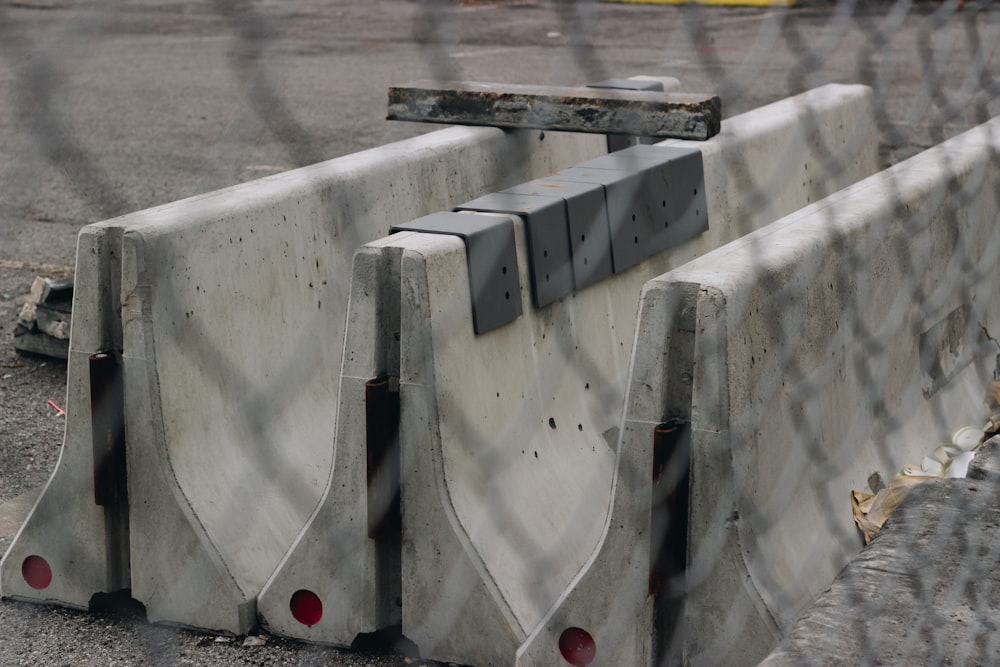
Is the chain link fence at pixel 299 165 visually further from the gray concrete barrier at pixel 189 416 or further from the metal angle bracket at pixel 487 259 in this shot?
the metal angle bracket at pixel 487 259

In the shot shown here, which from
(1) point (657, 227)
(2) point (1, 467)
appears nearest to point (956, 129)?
(1) point (657, 227)

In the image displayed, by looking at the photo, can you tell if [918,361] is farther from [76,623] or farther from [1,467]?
[1,467]

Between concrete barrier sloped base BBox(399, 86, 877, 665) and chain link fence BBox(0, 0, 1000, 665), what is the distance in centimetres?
3

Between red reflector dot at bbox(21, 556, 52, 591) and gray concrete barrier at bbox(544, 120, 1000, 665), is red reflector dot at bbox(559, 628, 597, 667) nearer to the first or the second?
gray concrete barrier at bbox(544, 120, 1000, 665)

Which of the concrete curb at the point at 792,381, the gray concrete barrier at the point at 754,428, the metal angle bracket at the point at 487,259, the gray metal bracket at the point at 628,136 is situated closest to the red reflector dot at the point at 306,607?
the gray concrete barrier at the point at 754,428

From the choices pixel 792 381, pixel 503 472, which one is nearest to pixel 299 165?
pixel 503 472

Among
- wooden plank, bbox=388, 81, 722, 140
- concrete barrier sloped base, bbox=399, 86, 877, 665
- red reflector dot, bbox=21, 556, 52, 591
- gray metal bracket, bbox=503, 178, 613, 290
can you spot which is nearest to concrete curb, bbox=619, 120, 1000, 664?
concrete barrier sloped base, bbox=399, 86, 877, 665

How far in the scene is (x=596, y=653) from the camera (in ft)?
8.79

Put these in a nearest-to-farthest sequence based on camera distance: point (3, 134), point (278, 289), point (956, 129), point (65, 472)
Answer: point (65, 472), point (278, 289), point (3, 134), point (956, 129)

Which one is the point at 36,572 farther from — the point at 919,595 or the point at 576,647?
the point at 919,595

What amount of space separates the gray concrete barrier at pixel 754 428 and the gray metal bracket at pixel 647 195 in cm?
51

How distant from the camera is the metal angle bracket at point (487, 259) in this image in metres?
2.94

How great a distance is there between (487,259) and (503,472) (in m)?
0.44

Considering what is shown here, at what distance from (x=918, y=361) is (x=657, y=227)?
2.41 feet
